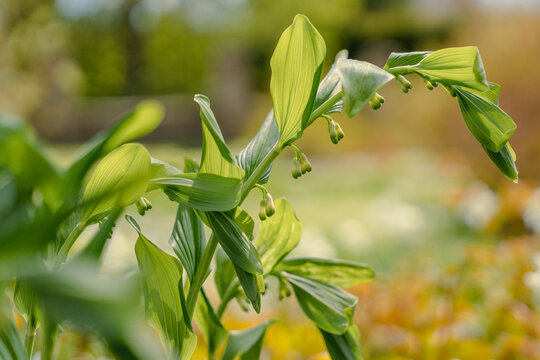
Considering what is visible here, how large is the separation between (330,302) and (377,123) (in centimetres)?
1001

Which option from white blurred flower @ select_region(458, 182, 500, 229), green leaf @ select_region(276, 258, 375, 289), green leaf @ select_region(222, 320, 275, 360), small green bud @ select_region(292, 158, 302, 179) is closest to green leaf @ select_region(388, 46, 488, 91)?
small green bud @ select_region(292, 158, 302, 179)

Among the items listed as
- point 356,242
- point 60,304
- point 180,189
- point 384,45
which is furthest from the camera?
point 384,45

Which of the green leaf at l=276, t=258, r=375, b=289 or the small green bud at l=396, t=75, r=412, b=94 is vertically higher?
the small green bud at l=396, t=75, r=412, b=94

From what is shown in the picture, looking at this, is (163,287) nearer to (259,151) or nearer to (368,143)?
(259,151)

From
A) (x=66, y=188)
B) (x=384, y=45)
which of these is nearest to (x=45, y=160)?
(x=66, y=188)

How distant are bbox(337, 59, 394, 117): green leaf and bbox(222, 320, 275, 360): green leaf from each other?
357mm

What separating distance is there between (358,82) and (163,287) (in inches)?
9.0

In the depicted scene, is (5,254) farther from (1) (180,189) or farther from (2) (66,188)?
(1) (180,189)

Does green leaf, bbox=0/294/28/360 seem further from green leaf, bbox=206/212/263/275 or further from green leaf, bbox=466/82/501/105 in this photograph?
green leaf, bbox=466/82/501/105

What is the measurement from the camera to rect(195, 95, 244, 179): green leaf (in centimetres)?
45

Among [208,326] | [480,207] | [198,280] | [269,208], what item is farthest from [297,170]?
[480,207]

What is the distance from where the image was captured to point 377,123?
33.7 feet

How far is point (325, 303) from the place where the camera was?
0.53m

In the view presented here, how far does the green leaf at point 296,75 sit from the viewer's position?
44 centimetres
